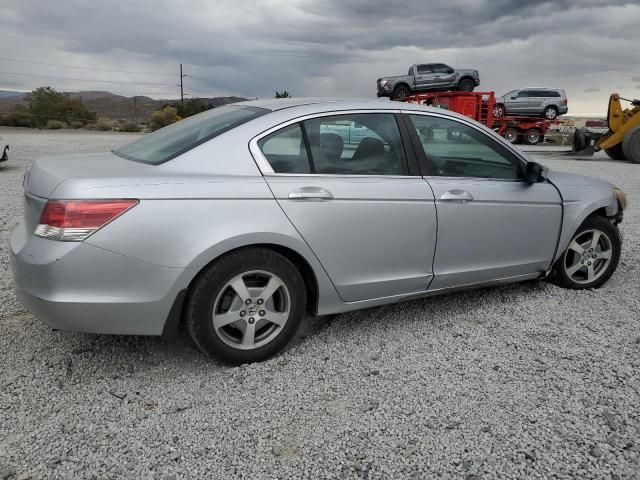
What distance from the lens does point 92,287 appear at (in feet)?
9.03

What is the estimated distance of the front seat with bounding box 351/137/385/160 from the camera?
3.49 m

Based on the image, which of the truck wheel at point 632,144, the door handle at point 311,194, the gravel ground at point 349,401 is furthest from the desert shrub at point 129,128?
the door handle at point 311,194

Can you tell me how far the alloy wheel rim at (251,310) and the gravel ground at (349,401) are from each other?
180 mm

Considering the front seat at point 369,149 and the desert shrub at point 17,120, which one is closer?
the front seat at point 369,149

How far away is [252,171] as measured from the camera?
10.2 ft

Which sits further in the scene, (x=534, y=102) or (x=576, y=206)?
(x=534, y=102)

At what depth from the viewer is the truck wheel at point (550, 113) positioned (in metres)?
28.2

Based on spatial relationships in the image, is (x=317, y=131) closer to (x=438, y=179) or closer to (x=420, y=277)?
(x=438, y=179)

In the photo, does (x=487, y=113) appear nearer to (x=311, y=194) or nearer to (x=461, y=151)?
(x=461, y=151)

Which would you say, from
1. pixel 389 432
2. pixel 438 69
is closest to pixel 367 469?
pixel 389 432

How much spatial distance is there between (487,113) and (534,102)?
6.90 m

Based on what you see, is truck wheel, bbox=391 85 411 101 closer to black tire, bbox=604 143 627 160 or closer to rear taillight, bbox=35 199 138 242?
black tire, bbox=604 143 627 160

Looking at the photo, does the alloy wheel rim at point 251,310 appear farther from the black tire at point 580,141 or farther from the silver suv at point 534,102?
the silver suv at point 534,102

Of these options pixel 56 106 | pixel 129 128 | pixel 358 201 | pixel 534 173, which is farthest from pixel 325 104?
pixel 56 106
